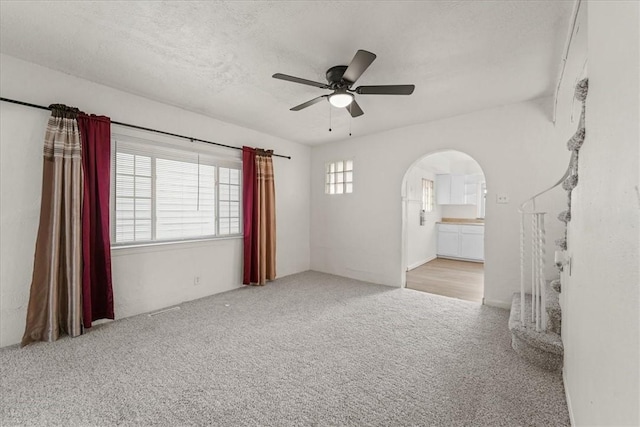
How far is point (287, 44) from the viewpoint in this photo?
6.98 feet

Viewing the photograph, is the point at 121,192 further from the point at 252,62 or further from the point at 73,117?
the point at 252,62

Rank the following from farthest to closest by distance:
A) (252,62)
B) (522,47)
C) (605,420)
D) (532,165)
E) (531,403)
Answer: (532,165) → (252,62) → (522,47) → (531,403) → (605,420)

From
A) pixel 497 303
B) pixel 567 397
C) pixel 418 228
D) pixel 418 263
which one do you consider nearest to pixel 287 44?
pixel 567 397

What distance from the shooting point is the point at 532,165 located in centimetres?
323

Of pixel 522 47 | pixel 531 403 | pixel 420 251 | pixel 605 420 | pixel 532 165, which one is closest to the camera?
pixel 605 420

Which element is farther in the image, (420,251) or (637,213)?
(420,251)

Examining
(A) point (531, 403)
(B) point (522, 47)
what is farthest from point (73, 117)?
(A) point (531, 403)

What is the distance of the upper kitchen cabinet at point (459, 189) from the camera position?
669cm

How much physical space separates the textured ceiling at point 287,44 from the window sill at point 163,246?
177cm

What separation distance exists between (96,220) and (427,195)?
631 cm

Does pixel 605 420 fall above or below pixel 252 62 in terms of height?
below

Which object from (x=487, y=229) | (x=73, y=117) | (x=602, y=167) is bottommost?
(x=487, y=229)

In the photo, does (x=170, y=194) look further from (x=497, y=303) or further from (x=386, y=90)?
(x=497, y=303)

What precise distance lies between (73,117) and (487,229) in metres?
4.87
